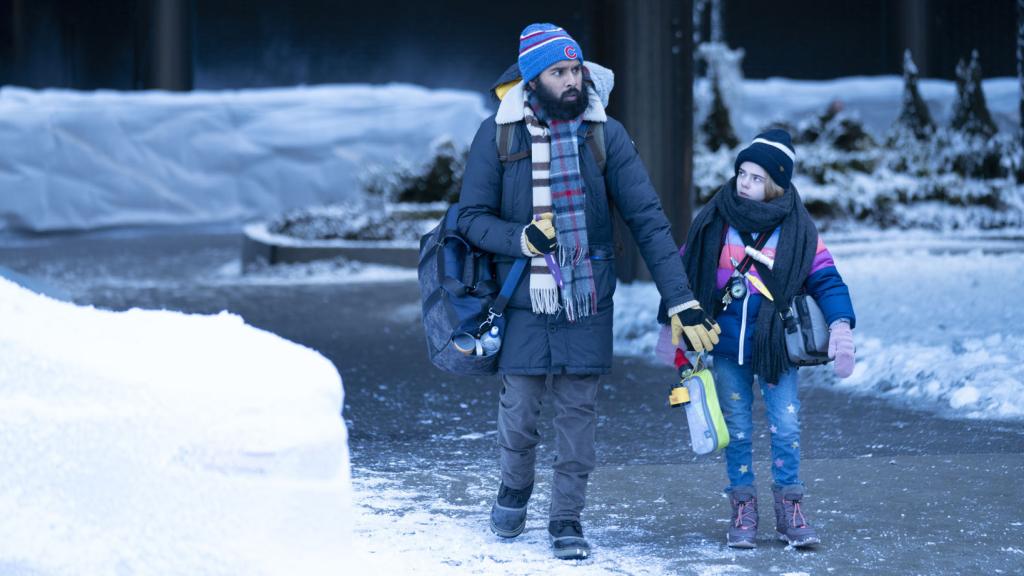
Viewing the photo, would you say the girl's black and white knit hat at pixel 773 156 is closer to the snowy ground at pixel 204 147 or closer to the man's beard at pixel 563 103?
the man's beard at pixel 563 103

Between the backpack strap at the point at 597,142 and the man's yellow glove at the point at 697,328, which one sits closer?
the man's yellow glove at the point at 697,328

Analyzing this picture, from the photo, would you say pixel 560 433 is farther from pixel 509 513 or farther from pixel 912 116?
pixel 912 116

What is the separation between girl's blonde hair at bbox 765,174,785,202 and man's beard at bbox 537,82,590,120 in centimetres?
65

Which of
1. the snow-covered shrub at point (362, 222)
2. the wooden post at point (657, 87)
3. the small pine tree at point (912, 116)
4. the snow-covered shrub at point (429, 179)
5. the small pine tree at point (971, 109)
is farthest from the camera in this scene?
the small pine tree at point (912, 116)

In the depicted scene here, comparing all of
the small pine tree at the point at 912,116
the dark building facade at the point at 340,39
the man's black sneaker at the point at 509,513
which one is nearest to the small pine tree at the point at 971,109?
the small pine tree at the point at 912,116

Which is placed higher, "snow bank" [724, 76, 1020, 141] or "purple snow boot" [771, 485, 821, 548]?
"purple snow boot" [771, 485, 821, 548]

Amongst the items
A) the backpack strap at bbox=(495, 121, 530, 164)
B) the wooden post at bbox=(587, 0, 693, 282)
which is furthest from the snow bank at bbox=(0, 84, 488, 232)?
the backpack strap at bbox=(495, 121, 530, 164)

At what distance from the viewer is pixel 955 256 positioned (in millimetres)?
12281

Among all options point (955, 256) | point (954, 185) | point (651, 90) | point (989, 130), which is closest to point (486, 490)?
point (651, 90)

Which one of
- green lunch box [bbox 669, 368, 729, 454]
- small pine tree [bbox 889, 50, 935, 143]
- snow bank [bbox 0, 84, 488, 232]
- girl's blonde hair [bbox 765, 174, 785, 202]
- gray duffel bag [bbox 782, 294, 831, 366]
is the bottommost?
snow bank [bbox 0, 84, 488, 232]

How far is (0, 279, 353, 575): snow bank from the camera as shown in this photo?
11.2 feet

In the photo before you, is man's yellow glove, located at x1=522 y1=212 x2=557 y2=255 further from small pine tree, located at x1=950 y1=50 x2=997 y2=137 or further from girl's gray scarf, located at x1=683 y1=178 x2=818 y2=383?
small pine tree, located at x1=950 y1=50 x2=997 y2=137

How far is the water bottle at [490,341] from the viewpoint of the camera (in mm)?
4801

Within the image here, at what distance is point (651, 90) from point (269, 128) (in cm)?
987
